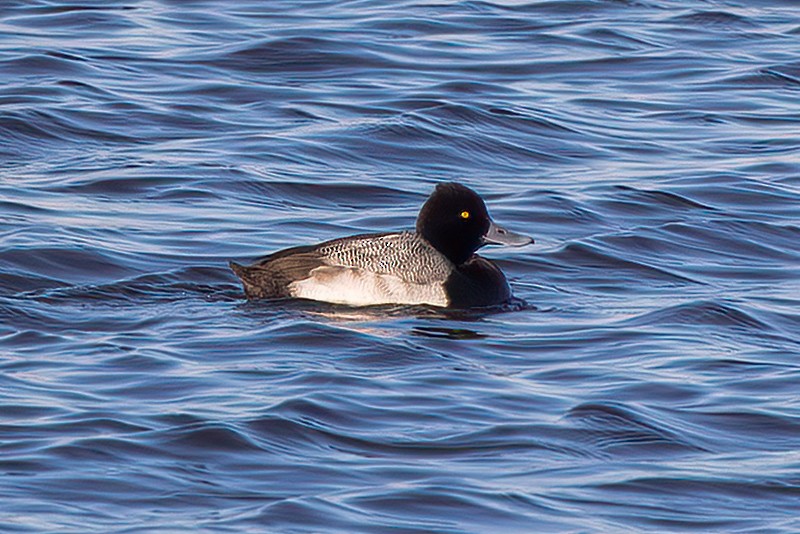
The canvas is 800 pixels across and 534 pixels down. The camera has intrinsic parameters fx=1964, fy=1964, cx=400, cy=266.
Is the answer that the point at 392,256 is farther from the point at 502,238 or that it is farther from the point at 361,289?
the point at 502,238

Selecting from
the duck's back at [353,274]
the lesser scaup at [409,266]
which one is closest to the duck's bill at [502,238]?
the lesser scaup at [409,266]

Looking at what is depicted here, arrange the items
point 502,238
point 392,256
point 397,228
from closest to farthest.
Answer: point 392,256 < point 502,238 < point 397,228

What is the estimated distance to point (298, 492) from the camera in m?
7.99

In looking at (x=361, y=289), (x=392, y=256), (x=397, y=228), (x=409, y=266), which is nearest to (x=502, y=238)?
(x=409, y=266)

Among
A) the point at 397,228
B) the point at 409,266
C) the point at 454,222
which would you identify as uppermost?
the point at 454,222

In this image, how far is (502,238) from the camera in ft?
40.4

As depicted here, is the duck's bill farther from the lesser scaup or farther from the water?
the water

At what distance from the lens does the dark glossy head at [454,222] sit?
1212 centimetres

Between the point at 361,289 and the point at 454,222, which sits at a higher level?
the point at 454,222

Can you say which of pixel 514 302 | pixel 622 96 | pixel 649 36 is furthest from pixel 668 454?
pixel 649 36

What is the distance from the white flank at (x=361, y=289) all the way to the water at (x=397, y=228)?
128 millimetres

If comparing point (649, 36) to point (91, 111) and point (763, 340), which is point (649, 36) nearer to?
point (91, 111)

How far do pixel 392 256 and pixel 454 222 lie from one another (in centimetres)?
54

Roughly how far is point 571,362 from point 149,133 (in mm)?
6541
